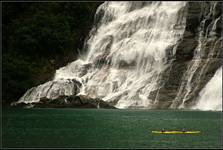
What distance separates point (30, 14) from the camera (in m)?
103

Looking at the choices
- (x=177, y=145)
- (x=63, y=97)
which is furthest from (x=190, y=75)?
(x=177, y=145)

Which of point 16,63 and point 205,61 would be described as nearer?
point 205,61

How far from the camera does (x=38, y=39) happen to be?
94500 millimetres

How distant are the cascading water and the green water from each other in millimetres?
20433

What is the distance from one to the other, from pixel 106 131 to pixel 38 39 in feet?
165

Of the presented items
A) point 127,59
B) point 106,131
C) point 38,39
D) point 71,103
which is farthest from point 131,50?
point 106,131

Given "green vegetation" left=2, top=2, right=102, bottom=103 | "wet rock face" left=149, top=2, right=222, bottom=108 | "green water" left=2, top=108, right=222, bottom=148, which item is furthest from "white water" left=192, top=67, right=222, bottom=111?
"green vegetation" left=2, top=2, right=102, bottom=103

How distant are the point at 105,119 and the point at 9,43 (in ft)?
145

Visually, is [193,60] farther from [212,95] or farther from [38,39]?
[38,39]

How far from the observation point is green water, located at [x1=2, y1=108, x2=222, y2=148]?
124 ft

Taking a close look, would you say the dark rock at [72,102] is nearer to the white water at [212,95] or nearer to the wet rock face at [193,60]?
the wet rock face at [193,60]

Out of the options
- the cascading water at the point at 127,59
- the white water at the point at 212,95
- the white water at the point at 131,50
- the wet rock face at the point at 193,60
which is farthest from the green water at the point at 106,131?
the white water at the point at 131,50

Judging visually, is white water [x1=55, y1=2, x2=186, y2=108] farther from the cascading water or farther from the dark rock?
the dark rock

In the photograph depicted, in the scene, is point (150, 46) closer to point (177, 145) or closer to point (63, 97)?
point (63, 97)
